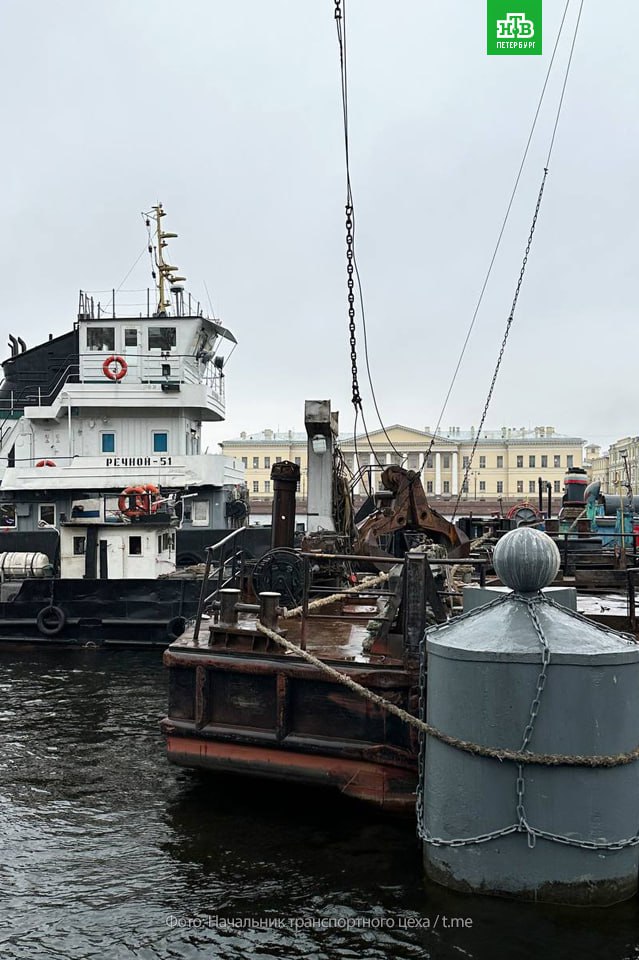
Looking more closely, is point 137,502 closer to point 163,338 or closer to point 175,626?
point 175,626

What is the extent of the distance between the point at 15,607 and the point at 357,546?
11.5m

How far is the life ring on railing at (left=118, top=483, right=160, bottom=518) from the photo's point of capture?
21.8 metres

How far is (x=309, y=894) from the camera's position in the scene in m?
6.78

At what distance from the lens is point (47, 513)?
26.1 m

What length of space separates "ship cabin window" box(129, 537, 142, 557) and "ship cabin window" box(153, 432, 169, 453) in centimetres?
723

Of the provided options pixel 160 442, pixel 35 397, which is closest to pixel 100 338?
pixel 35 397

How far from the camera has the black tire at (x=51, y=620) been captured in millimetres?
19422

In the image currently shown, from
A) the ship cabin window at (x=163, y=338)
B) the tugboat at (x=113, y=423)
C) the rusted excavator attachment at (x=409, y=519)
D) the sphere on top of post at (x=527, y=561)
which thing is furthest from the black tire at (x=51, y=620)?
the sphere on top of post at (x=527, y=561)

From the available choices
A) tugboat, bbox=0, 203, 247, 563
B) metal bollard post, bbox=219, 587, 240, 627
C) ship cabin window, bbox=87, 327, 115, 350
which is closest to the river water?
metal bollard post, bbox=219, 587, 240, 627

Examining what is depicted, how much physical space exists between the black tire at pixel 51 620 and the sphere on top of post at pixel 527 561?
15.4 metres

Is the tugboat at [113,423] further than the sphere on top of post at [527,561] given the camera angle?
Yes

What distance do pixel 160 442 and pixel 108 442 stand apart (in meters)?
1.73

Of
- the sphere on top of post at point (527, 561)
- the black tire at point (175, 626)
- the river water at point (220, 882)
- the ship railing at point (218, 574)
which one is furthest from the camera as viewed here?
the black tire at point (175, 626)

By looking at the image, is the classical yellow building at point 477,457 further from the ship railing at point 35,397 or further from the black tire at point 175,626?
the black tire at point 175,626
